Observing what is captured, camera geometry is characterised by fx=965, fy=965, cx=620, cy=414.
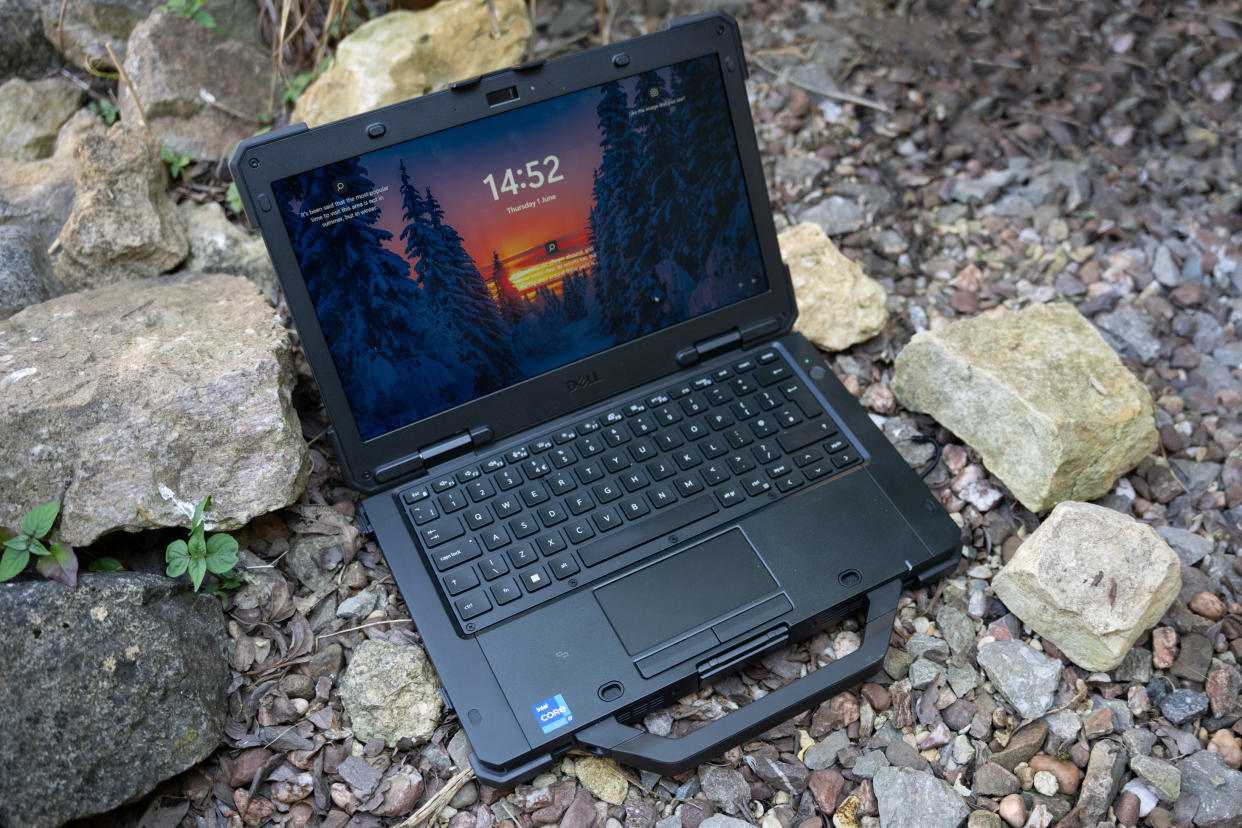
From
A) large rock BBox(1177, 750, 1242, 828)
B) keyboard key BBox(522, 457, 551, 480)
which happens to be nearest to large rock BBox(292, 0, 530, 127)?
keyboard key BBox(522, 457, 551, 480)

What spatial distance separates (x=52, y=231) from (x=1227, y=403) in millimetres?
2580

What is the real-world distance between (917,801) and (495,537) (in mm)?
775

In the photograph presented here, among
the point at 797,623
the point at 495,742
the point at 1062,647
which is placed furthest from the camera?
the point at 1062,647

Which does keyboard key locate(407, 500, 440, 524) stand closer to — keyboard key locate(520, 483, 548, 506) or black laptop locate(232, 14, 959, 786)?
black laptop locate(232, 14, 959, 786)

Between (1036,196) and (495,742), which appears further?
(1036,196)

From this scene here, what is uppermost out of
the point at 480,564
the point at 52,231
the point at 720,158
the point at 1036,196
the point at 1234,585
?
the point at 720,158

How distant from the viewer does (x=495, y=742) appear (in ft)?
4.65

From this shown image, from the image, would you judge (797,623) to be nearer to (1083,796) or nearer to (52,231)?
(1083,796)

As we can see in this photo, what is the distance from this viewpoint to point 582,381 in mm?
1750

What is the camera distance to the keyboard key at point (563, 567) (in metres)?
1.56

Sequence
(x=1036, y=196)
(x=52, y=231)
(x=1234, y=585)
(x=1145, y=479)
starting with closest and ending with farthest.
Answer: (x=1234, y=585) < (x=1145, y=479) < (x=52, y=231) < (x=1036, y=196)

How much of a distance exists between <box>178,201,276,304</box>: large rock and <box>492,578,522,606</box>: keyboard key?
917mm

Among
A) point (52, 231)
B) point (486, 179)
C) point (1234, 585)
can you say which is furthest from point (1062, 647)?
point (52, 231)

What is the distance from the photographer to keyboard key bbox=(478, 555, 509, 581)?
5.09 feet
